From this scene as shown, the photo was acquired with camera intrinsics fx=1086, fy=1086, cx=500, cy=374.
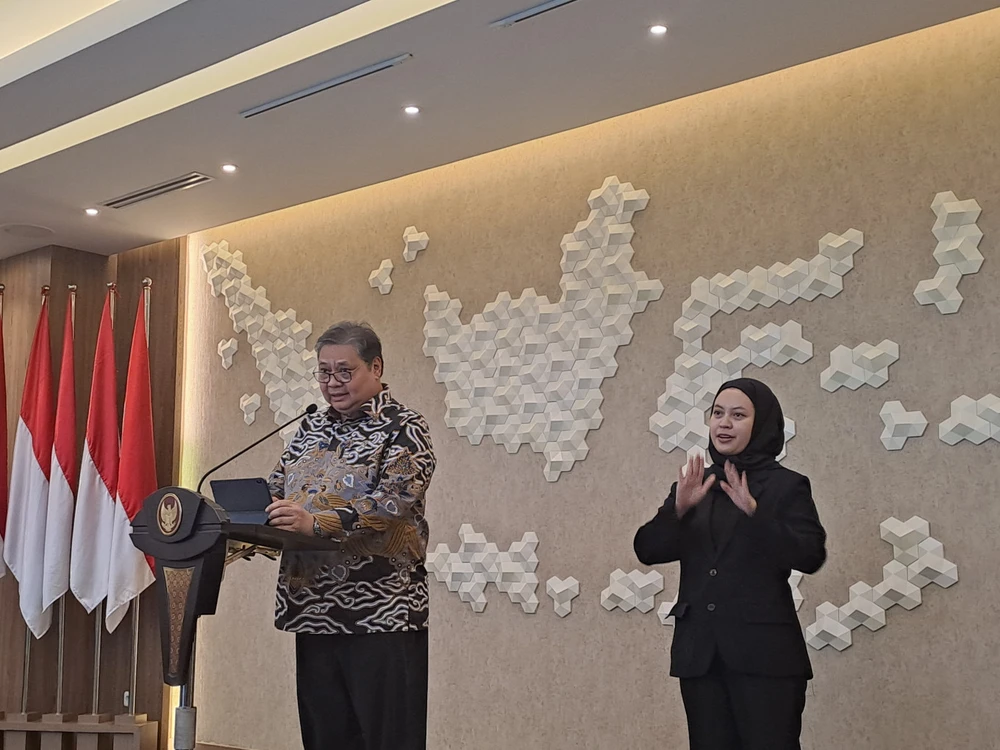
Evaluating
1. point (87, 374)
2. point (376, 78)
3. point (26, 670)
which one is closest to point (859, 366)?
point (376, 78)

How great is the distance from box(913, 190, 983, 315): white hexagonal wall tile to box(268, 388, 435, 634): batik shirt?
207 centimetres

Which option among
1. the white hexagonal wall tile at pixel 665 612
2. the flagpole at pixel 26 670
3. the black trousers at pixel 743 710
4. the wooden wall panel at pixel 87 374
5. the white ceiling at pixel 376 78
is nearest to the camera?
the black trousers at pixel 743 710

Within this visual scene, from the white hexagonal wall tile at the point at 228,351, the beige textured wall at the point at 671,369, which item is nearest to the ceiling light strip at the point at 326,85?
the beige textured wall at the point at 671,369

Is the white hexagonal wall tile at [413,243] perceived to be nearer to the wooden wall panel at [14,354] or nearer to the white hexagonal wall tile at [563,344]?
the white hexagonal wall tile at [563,344]

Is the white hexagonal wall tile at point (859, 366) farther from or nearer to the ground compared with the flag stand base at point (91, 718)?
farther from the ground

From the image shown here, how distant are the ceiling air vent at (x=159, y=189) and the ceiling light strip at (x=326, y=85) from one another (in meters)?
0.87

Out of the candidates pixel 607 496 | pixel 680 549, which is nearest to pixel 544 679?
pixel 607 496

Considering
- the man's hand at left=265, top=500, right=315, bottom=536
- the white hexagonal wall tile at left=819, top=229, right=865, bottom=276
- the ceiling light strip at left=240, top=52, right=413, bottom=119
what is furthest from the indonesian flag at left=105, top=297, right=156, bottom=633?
the white hexagonal wall tile at left=819, top=229, right=865, bottom=276

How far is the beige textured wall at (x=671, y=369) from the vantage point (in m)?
3.81

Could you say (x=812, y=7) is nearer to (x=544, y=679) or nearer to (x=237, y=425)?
(x=544, y=679)

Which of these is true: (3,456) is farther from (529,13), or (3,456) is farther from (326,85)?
(529,13)

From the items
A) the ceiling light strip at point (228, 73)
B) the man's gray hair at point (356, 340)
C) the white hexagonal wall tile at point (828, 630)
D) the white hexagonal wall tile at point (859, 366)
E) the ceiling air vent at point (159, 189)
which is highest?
the ceiling light strip at point (228, 73)

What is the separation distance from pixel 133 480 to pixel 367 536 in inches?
142

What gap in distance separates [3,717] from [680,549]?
4636mm
